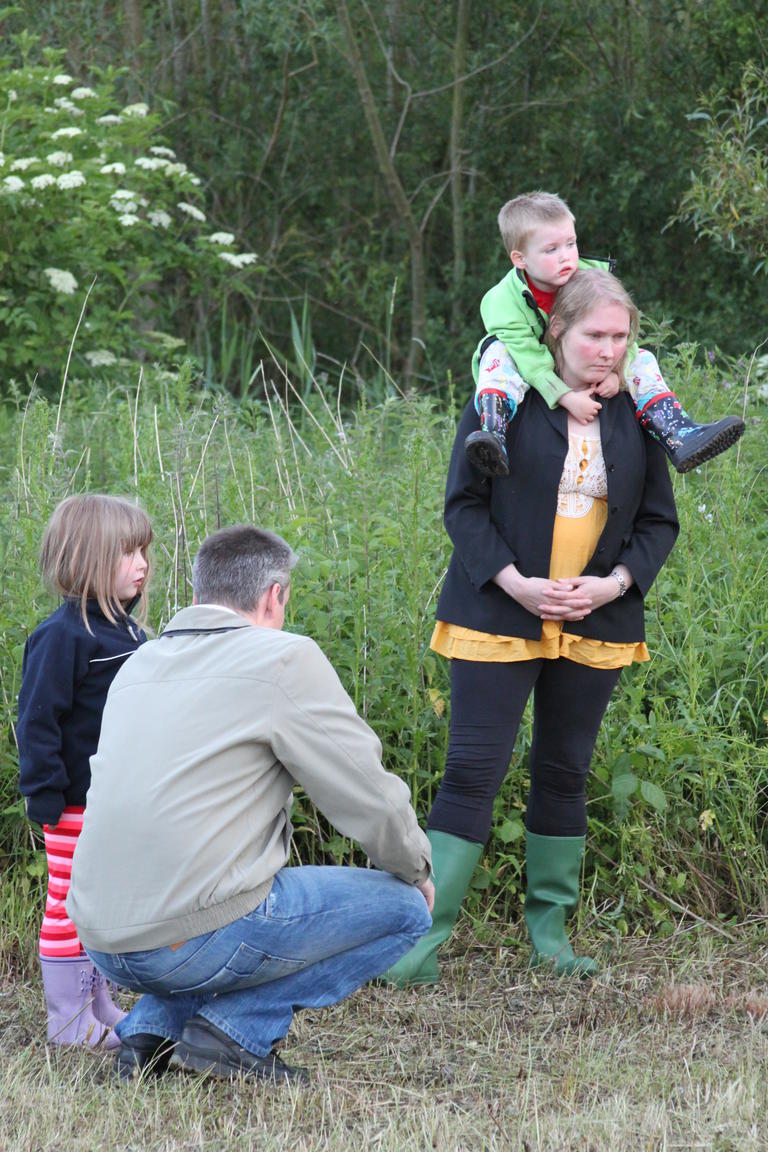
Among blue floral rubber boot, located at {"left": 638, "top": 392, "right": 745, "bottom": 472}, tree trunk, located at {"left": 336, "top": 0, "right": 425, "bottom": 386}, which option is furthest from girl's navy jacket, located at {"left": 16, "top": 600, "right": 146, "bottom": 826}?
tree trunk, located at {"left": 336, "top": 0, "right": 425, "bottom": 386}

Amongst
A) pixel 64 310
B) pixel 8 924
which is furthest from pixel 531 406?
pixel 64 310

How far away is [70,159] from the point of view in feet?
28.2

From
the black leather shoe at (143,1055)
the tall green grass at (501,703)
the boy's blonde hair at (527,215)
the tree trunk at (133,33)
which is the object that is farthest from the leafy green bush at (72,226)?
the black leather shoe at (143,1055)

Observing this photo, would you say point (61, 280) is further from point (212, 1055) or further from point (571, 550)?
point (212, 1055)

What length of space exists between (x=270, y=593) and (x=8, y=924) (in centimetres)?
159

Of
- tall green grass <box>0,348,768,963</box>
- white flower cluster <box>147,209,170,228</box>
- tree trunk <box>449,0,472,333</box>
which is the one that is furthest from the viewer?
tree trunk <box>449,0,472,333</box>

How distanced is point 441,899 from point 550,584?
34.4 inches

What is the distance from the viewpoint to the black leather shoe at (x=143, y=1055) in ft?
9.68

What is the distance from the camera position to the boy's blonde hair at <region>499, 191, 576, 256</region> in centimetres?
328

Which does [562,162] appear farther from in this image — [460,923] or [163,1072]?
[163,1072]

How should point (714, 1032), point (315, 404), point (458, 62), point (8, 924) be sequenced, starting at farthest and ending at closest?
1. point (458, 62)
2. point (315, 404)
3. point (8, 924)
4. point (714, 1032)

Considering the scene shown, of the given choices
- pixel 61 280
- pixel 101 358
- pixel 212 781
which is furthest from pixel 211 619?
pixel 61 280

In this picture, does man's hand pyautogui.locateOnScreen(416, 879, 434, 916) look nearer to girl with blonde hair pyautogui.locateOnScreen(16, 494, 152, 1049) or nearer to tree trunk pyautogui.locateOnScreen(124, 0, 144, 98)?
girl with blonde hair pyautogui.locateOnScreen(16, 494, 152, 1049)

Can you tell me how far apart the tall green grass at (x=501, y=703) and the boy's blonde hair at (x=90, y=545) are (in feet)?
2.69
